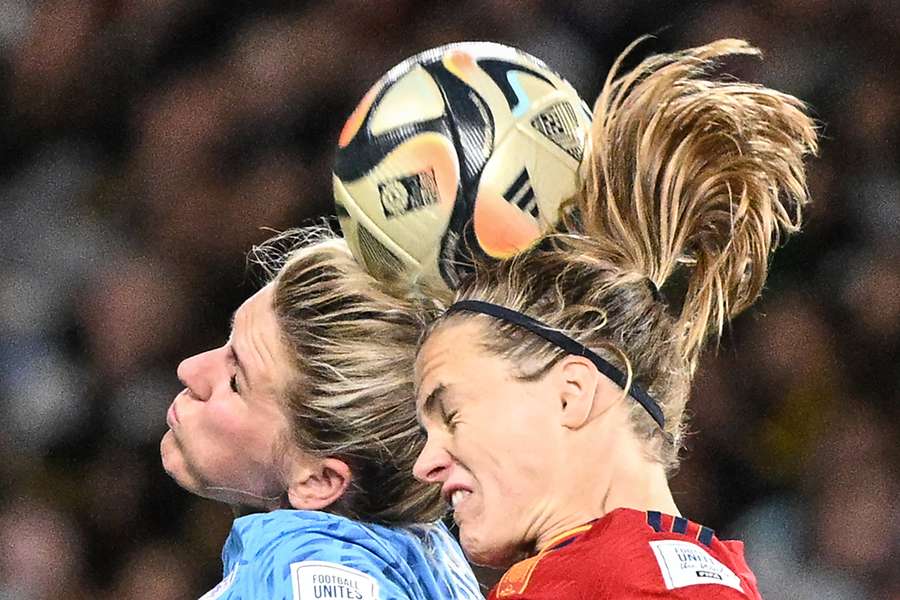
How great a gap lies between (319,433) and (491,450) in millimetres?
401

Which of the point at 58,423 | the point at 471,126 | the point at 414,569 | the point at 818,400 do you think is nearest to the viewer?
the point at 471,126

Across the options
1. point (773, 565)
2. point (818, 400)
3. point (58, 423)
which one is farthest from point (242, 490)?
point (818, 400)

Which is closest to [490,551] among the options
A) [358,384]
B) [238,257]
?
[358,384]

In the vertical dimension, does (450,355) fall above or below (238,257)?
above

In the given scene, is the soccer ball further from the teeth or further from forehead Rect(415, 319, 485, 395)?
the teeth

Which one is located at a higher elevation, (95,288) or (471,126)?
(471,126)

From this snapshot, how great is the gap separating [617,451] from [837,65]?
9.37 feet

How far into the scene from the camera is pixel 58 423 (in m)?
3.63

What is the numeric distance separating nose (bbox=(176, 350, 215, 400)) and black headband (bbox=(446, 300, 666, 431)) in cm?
53

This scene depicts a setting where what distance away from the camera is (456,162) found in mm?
1844

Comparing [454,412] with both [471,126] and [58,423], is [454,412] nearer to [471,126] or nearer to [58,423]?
[471,126]

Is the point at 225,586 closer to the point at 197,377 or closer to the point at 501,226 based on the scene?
the point at 197,377

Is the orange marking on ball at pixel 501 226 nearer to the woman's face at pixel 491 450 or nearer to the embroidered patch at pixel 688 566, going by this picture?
the woman's face at pixel 491 450

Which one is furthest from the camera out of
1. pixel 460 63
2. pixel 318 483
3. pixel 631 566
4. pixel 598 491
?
pixel 318 483
